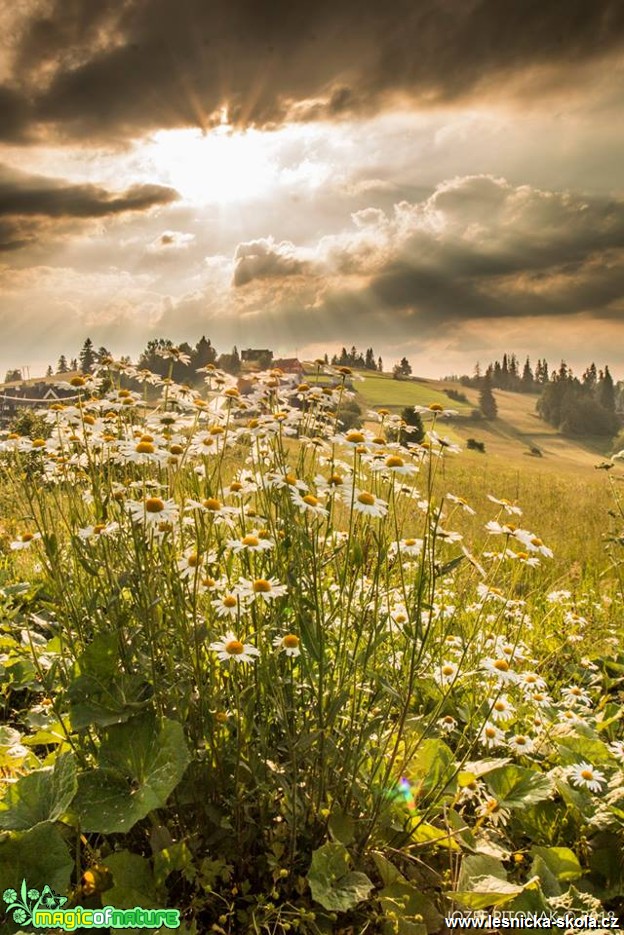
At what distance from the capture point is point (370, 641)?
2.02 metres

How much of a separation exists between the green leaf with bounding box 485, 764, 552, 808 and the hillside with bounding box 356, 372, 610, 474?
54.4m

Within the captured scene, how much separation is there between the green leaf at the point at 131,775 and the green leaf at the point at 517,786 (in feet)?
4.74

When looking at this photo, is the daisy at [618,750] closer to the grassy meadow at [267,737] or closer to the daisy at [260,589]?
the grassy meadow at [267,737]

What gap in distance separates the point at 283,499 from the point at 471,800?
1.73 metres

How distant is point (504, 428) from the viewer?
85.3 m

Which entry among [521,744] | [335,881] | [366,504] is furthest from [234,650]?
[521,744]

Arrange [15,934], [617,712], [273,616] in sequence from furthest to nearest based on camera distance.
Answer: [617,712], [273,616], [15,934]

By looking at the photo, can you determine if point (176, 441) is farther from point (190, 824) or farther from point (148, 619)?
point (190, 824)

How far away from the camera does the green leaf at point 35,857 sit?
186cm

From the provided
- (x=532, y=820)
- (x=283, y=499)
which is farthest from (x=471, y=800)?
(x=283, y=499)

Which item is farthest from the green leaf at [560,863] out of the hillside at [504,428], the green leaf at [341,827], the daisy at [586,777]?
the hillside at [504,428]

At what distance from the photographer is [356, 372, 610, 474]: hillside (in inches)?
2495

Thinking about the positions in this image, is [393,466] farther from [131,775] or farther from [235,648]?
[131,775]

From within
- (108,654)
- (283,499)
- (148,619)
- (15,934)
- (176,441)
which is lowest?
(15,934)
